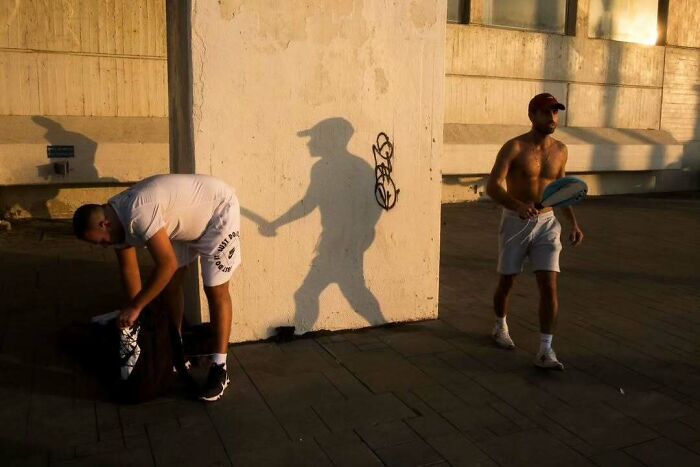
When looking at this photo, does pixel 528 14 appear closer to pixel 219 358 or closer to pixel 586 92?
pixel 586 92

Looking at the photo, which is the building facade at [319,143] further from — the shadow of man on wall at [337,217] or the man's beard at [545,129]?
the man's beard at [545,129]

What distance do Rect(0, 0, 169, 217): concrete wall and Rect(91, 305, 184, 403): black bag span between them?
649cm

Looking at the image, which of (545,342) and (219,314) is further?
(545,342)

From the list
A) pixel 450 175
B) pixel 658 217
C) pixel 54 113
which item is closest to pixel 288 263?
pixel 54 113

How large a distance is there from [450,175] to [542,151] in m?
8.55

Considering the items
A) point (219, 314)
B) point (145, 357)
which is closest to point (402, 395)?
point (219, 314)

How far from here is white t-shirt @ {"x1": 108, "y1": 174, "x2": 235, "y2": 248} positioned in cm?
373

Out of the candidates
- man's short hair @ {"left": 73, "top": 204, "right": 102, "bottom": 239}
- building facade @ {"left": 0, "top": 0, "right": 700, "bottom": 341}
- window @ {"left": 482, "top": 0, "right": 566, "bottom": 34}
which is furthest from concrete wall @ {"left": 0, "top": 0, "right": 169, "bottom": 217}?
window @ {"left": 482, "top": 0, "right": 566, "bottom": 34}

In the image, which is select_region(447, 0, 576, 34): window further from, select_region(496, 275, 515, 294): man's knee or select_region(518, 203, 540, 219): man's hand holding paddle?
select_region(518, 203, 540, 219): man's hand holding paddle

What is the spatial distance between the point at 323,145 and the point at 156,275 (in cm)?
187

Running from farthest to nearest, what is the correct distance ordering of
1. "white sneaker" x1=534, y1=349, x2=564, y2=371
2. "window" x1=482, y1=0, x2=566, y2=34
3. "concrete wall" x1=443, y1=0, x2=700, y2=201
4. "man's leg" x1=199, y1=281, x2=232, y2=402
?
"window" x1=482, y1=0, x2=566, y2=34 → "concrete wall" x1=443, y1=0, x2=700, y2=201 → "white sneaker" x1=534, y1=349, x2=564, y2=371 → "man's leg" x1=199, y1=281, x2=232, y2=402

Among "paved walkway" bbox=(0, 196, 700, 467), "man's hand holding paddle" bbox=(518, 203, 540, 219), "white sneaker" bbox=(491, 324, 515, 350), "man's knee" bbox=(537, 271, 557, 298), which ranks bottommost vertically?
"paved walkway" bbox=(0, 196, 700, 467)

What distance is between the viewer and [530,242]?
15.9ft

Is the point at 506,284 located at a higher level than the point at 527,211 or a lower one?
lower
